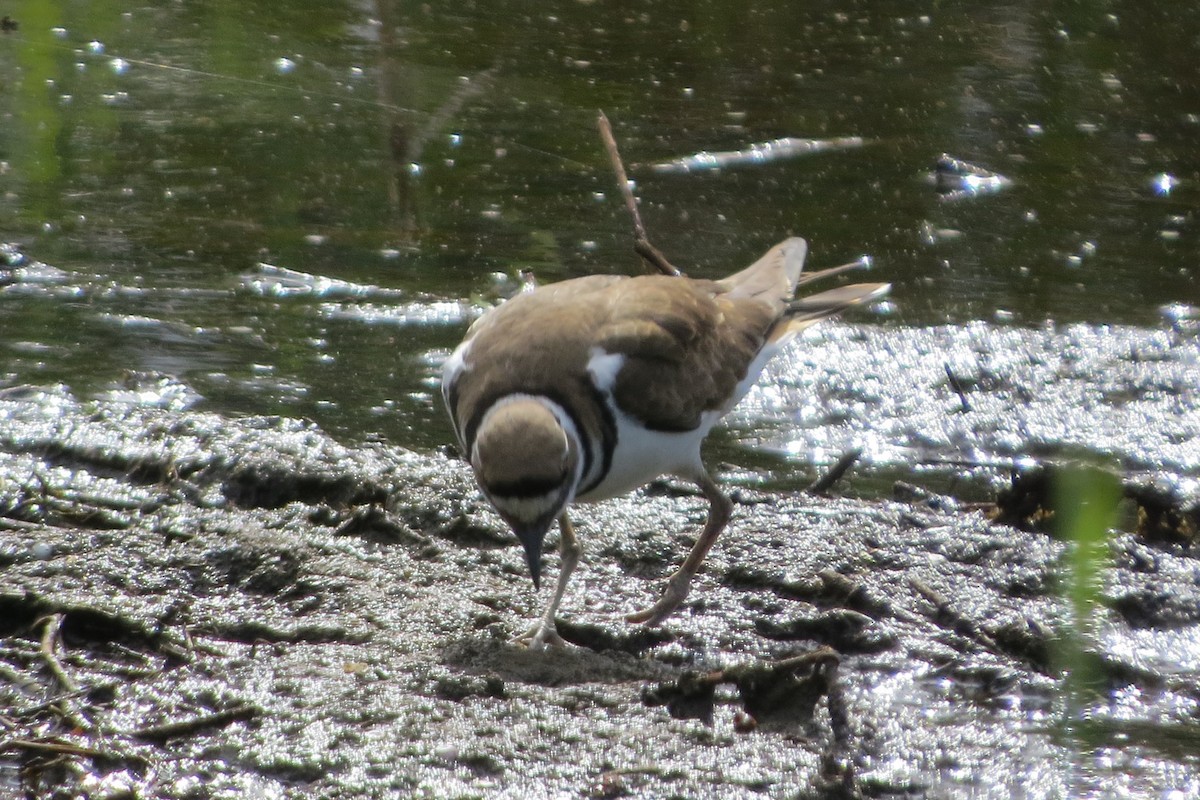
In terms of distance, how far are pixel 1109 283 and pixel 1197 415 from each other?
55.8 inches

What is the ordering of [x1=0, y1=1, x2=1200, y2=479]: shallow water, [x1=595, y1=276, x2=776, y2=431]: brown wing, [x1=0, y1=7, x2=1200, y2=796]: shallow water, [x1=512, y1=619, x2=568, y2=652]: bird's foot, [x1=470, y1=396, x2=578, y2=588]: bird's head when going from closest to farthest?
[x1=470, y1=396, x2=578, y2=588]: bird's head → [x1=512, y1=619, x2=568, y2=652]: bird's foot → [x1=595, y1=276, x2=776, y2=431]: brown wing → [x1=0, y1=7, x2=1200, y2=796]: shallow water → [x1=0, y1=1, x2=1200, y2=479]: shallow water

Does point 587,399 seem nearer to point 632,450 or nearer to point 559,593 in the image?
point 632,450

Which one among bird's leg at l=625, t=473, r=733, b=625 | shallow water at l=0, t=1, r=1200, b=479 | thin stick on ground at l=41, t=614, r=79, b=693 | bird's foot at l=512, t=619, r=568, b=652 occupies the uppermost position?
thin stick on ground at l=41, t=614, r=79, b=693

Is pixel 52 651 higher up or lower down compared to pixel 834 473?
higher up

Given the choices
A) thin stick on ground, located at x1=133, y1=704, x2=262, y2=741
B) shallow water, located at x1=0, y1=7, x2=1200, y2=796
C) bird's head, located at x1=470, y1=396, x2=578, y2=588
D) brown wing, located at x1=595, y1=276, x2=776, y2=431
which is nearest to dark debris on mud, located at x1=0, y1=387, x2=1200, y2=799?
thin stick on ground, located at x1=133, y1=704, x2=262, y2=741

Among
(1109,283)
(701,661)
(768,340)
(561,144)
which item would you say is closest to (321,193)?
(561,144)

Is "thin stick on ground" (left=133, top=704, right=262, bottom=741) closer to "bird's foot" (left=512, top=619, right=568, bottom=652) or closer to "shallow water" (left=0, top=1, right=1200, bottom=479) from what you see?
"bird's foot" (left=512, top=619, right=568, bottom=652)

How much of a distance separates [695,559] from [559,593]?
19.5 inches

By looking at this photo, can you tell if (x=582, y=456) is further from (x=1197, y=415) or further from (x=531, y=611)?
(x=1197, y=415)

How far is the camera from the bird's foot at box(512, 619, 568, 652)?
156 inches

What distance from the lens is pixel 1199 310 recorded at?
269 inches

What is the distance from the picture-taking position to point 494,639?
4.01 m

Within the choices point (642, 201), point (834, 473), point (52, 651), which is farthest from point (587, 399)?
point (642, 201)

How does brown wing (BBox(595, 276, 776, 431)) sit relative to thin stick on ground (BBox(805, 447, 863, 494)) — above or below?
above
